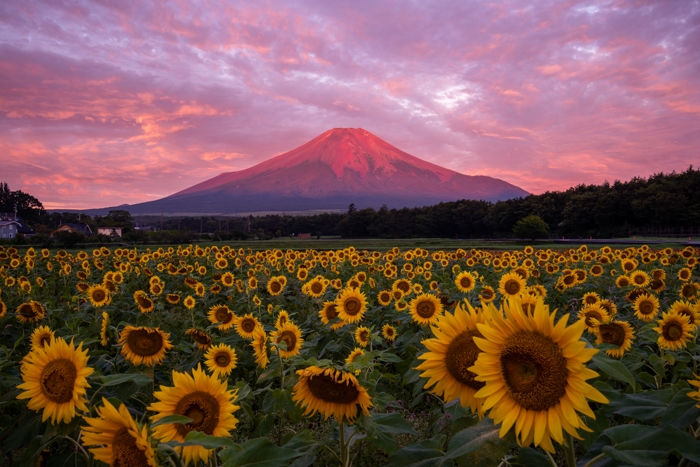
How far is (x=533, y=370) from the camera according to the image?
5.00ft

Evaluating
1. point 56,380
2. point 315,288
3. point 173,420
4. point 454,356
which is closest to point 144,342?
point 56,380

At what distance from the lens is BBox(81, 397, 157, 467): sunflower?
152 cm

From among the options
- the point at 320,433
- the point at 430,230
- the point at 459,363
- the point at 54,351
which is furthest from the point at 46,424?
the point at 430,230

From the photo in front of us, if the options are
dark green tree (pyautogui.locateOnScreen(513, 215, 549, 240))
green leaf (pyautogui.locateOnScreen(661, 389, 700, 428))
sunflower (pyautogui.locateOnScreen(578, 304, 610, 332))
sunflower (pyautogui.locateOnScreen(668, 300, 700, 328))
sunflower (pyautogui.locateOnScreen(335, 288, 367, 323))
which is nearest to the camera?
green leaf (pyautogui.locateOnScreen(661, 389, 700, 428))

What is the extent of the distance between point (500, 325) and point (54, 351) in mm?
2133

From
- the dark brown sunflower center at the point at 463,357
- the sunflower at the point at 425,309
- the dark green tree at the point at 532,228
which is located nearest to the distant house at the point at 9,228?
the dark green tree at the point at 532,228

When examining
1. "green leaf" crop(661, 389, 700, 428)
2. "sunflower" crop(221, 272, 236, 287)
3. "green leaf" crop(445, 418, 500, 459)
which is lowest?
"sunflower" crop(221, 272, 236, 287)

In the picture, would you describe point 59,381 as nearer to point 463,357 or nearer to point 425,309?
point 463,357

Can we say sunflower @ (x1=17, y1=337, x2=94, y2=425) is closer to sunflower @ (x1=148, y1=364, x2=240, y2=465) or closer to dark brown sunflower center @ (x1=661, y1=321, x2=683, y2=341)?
sunflower @ (x1=148, y1=364, x2=240, y2=465)

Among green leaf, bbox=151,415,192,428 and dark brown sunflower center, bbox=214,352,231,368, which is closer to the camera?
green leaf, bbox=151,415,192,428

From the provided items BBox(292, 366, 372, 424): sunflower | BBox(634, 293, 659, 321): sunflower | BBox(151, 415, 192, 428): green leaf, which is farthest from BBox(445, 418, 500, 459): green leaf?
BBox(634, 293, 659, 321): sunflower

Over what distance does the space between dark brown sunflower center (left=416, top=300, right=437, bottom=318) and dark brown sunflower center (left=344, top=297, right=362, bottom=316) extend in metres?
0.86

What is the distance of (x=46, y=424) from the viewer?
7.48 feet

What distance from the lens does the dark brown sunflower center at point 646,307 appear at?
532 cm
